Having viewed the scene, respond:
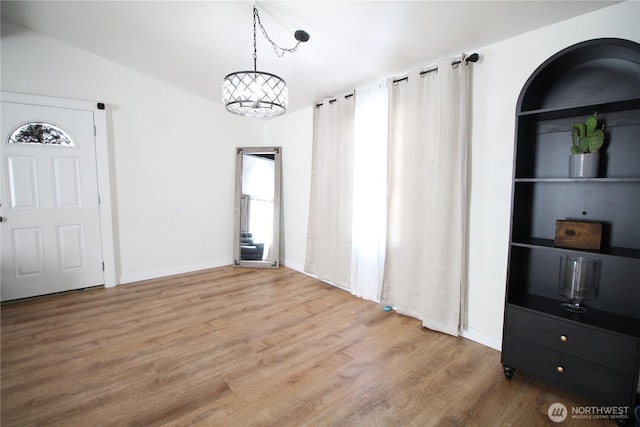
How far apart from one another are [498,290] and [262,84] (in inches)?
91.5

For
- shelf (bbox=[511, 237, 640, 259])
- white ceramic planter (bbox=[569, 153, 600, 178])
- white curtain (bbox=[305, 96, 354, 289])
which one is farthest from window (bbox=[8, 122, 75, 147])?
white ceramic planter (bbox=[569, 153, 600, 178])

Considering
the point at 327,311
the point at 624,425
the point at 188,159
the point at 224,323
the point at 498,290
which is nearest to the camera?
the point at 624,425

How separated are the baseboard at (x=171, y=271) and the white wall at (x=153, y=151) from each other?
0.01m

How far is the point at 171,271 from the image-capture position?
4117 millimetres

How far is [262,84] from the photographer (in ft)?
5.90

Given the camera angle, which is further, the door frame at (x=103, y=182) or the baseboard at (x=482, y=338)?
the door frame at (x=103, y=182)

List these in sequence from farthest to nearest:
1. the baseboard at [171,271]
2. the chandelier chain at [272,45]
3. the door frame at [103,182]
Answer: the baseboard at [171,271]
the door frame at [103,182]
the chandelier chain at [272,45]

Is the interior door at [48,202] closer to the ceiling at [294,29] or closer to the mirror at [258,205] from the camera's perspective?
the ceiling at [294,29]

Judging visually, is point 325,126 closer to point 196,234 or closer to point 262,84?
point 262,84

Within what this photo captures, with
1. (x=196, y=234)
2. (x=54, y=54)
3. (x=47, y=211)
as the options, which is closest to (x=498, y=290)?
(x=196, y=234)

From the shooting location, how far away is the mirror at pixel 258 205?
177 inches

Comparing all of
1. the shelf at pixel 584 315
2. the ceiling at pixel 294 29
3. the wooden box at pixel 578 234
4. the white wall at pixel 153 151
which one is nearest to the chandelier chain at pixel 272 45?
the ceiling at pixel 294 29

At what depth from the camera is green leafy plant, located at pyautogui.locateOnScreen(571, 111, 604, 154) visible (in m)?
1.63

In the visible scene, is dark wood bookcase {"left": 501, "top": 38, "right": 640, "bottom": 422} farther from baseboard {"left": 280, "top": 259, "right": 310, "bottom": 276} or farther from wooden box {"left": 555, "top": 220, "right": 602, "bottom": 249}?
baseboard {"left": 280, "top": 259, "right": 310, "bottom": 276}
